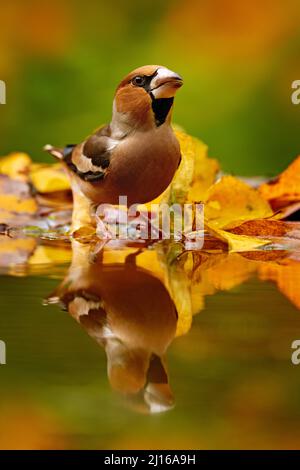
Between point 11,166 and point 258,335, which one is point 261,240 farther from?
point 11,166

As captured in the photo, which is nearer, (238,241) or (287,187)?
(238,241)

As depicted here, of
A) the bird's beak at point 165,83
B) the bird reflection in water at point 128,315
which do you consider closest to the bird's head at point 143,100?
the bird's beak at point 165,83

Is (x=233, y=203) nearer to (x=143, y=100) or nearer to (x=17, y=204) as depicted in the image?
(x=143, y=100)

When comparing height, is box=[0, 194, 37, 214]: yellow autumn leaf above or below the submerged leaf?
above

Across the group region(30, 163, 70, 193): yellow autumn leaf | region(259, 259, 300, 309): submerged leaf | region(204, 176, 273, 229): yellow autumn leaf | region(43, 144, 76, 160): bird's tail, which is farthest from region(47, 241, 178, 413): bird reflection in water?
region(30, 163, 70, 193): yellow autumn leaf

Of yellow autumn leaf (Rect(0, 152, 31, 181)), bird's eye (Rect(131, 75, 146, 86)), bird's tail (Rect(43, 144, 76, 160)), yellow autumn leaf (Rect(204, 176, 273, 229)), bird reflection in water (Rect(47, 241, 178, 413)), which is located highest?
yellow autumn leaf (Rect(0, 152, 31, 181))

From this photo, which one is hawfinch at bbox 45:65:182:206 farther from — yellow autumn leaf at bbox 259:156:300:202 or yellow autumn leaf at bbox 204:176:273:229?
yellow autumn leaf at bbox 259:156:300:202

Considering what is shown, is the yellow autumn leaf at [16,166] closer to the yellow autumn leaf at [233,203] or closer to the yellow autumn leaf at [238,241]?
the yellow autumn leaf at [233,203]

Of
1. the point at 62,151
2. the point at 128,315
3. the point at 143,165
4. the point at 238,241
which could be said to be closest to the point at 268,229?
the point at 238,241
